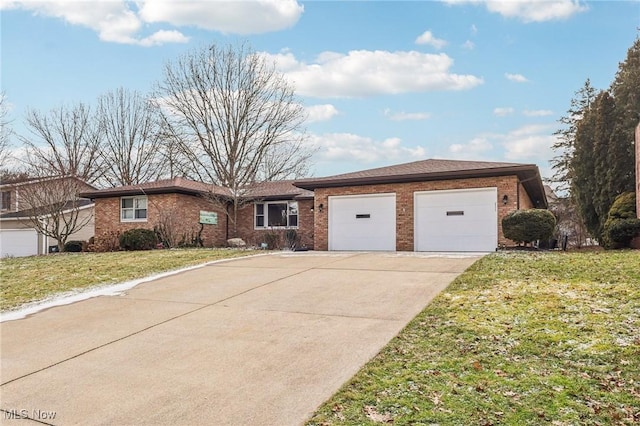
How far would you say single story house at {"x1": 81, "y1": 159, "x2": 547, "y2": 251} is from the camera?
14727 millimetres

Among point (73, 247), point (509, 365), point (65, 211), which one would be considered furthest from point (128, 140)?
point (509, 365)

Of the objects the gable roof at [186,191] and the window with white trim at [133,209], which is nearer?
the gable roof at [186,191]

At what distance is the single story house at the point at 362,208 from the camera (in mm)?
14727

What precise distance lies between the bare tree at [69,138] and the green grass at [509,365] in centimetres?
2779

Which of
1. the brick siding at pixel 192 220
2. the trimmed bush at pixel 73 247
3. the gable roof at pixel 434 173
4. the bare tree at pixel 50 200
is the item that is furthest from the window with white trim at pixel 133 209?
the gable roof at pixel 434 173

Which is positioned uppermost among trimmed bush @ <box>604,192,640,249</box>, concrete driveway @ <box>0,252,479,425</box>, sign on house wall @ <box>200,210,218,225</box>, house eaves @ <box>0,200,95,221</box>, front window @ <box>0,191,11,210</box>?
front window @ <box>0,191,11,210</box>

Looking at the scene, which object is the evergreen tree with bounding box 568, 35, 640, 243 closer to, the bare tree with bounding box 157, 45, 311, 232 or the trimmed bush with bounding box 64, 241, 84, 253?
the bare tree with bounding box 157, 45, 311, 232

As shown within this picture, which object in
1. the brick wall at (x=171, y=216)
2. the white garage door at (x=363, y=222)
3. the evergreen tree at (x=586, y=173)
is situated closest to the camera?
the white garage door at (x=363, y=222)

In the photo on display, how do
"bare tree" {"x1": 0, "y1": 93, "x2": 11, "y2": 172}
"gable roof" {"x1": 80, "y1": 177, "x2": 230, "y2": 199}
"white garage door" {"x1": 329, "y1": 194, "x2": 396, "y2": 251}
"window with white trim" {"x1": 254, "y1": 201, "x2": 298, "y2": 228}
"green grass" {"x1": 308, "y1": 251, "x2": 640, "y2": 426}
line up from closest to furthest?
"green grass" {"x1": 308, "y1": 251, "x2": 640, "y2": 426} < "white garage door" {"x1": 329, "y1": 194, "x2": 396, "y2": 251} < "gable roof" {"x1": 80, "y1": 177, "x2": 230, "y2": 199} < "bare tree" {"x1": 0, "y1": 93, "x2": 11, "y2": 172} < "window with white trim" {"x1": 254, "y1": 201, "x2": 298, "y2": 228}

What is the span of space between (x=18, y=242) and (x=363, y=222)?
67.0 feet

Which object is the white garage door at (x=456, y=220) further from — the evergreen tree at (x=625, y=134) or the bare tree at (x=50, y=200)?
the bare tree at (x=50, y=200)

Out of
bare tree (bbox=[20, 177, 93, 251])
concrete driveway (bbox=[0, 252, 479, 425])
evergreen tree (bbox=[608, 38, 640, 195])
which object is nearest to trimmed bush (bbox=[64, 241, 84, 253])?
bare tree (bbox=[20, 177, 93, 251])

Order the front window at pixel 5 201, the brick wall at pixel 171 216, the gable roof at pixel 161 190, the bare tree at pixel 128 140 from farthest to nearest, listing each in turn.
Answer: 1. the bare tree at pixel 128 140
2. the front window at pixel 5 201
3. the brick wall at pixel 171 216
4. the gable roof at pixel 161 190

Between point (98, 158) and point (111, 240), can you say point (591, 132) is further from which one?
point (98, 158)
